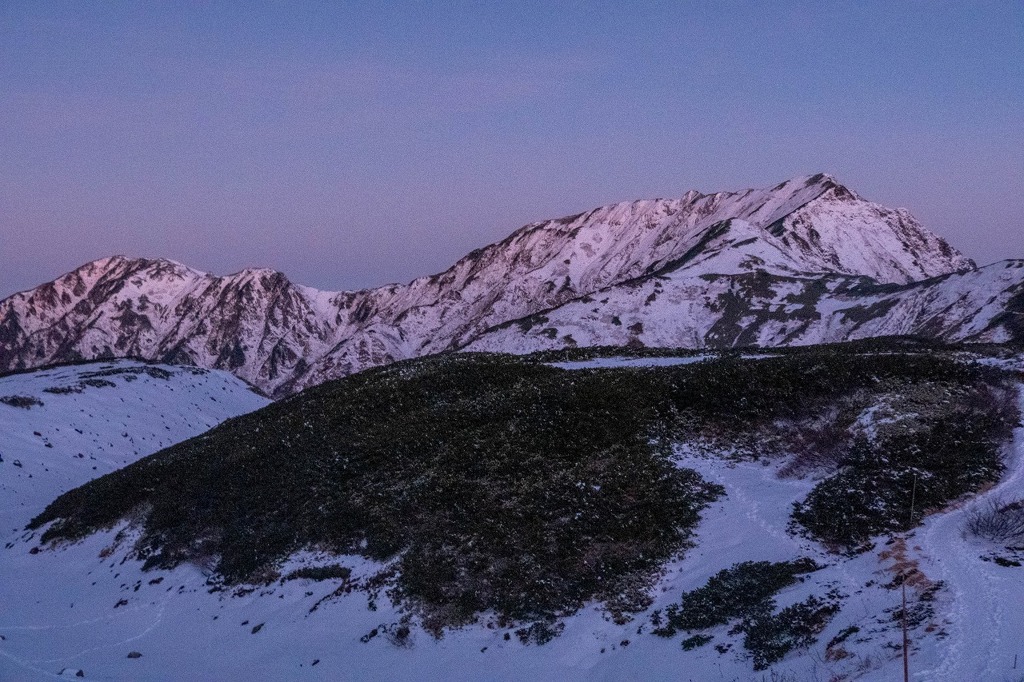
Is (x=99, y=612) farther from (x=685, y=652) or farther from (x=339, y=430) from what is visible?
(x=685, y=652)

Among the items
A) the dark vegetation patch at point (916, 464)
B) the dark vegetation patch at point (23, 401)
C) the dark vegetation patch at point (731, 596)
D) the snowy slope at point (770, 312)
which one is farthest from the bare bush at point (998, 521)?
the snowy slope at point (770, 312)

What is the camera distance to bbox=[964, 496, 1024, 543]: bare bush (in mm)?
16109

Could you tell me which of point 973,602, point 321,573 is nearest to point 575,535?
point 321,573

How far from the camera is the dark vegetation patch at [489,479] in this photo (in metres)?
19.8

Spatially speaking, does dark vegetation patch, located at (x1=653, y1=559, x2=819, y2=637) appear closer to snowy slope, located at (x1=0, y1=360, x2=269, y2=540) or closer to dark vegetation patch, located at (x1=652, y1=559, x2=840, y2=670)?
Answer: dark vegetation patch, located at (x1=652, y1=559, x2=840, y2=670)

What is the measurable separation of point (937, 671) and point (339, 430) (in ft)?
80.8

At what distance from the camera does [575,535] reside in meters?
20.9

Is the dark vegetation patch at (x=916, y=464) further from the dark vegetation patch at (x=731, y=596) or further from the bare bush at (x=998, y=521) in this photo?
the dark vegetation patch at (x=731, y=596)

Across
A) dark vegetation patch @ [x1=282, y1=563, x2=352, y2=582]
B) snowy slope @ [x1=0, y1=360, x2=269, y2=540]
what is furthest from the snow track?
snowy slope @ [x1=0, y1=360, x2=269, y2=540]

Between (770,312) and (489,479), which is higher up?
(489,479)

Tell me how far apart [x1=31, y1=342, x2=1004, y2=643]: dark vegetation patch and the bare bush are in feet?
5.98

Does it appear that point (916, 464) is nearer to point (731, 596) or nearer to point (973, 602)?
point (731, 596)

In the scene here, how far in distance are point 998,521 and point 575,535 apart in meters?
10.5

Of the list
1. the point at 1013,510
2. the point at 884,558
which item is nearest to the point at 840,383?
the point at 1013,510
